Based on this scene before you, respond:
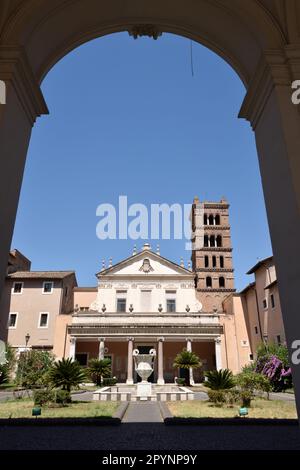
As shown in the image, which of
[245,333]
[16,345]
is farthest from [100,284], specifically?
[245,333]

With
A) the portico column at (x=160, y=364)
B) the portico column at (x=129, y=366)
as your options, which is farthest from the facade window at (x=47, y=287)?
the portico column at (x=160, y=364)

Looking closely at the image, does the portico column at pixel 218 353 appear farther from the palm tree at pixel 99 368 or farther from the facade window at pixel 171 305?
the palm tree at pixel 99 368

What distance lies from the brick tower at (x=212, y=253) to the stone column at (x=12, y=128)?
35.5m

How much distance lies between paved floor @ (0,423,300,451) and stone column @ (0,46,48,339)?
109 inches

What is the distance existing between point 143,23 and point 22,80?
2.19m

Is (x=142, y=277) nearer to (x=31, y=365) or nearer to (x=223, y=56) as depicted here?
(x=31, y=365)

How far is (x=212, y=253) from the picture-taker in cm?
4278

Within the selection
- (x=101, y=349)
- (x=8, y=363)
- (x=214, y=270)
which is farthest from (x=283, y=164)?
(x=214, y=270)

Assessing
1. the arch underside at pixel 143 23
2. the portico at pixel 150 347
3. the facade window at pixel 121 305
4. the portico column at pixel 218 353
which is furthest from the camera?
the facade window at pixel 121 305

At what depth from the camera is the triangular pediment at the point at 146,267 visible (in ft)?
110

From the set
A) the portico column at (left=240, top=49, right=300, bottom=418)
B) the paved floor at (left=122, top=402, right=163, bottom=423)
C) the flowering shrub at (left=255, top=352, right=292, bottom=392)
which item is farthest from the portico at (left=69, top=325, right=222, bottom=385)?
the portico column at (left=240, top=49, right=300, bottom=418)

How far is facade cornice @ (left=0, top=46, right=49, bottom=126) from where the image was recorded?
14.3 ft

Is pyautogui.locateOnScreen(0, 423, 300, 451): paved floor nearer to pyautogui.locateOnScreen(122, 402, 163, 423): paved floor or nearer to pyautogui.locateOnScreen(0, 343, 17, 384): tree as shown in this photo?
pyautogui.locateOnScreen(122, 402, 163, 423): paved floor
